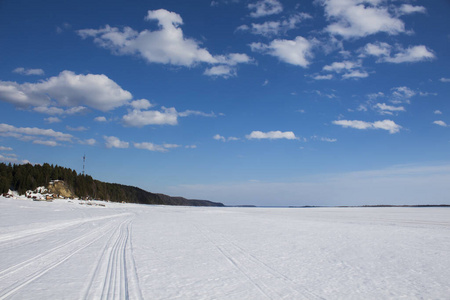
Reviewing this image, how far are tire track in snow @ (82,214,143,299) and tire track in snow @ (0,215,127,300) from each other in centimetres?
106

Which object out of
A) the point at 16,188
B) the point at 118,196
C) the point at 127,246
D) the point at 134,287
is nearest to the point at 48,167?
the point at 16,188

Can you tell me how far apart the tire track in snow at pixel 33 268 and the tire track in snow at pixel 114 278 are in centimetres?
106

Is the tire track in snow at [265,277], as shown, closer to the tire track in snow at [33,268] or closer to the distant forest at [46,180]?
the tire track in snow at [33,268]

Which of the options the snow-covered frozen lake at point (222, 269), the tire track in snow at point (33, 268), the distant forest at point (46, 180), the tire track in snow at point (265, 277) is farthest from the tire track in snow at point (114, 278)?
the distant forest at point (46, 180)

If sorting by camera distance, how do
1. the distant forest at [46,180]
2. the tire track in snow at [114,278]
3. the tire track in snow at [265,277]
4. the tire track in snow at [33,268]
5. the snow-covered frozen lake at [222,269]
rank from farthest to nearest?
the distant forest at [46,180]
the tire track in snow at [33,268]
the snow-covered frozen lake at [222,269]
the tire track in snow at [265,277]
the tire track in snow at [114,278]

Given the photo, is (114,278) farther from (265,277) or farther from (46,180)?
(46,180)

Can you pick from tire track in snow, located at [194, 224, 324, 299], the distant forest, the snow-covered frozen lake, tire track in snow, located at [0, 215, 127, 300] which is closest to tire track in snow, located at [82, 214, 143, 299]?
the snow-covered frozen lake

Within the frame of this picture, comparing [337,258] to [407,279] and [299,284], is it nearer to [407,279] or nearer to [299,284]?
[407,279]

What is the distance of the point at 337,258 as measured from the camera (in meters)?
8.31

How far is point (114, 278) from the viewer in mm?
5941

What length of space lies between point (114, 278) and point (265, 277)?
123 inches

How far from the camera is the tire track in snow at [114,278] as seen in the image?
4961 mm

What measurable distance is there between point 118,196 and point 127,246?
11521cm

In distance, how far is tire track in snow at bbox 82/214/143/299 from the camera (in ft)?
16.3
